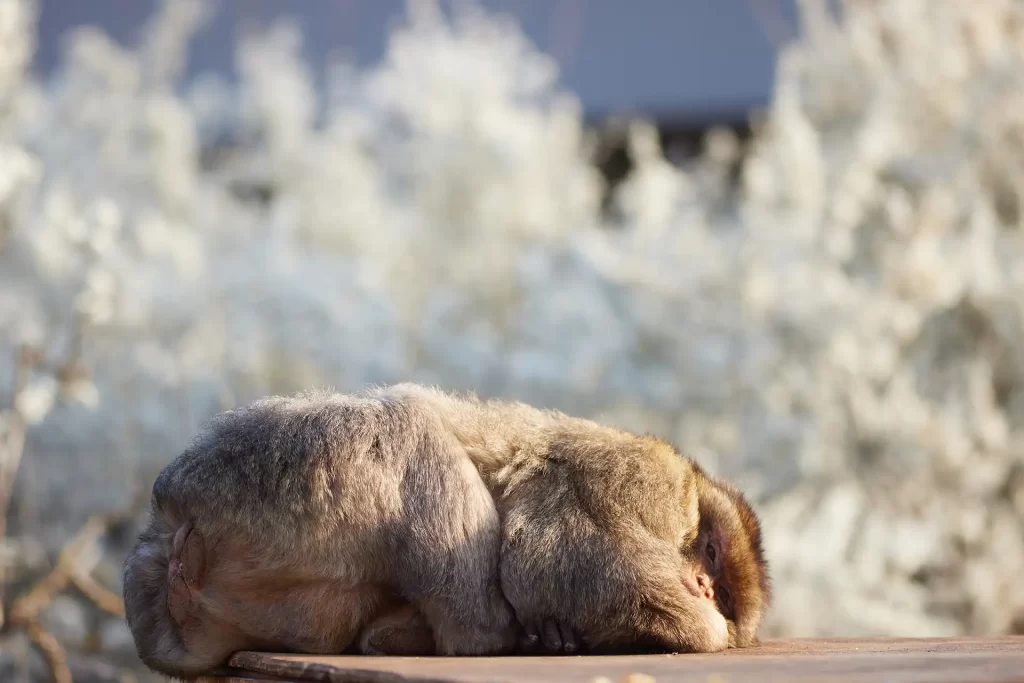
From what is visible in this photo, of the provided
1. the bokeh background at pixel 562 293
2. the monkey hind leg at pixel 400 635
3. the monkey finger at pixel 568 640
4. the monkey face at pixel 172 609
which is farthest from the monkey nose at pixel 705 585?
the bokeh background at pixel 562 293

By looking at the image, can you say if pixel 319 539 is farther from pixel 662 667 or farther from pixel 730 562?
pixel 730 562

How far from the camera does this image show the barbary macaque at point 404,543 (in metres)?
1.58

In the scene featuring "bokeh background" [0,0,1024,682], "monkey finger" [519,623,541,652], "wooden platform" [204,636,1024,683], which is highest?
"bokeh background" [0,0,1024,682]

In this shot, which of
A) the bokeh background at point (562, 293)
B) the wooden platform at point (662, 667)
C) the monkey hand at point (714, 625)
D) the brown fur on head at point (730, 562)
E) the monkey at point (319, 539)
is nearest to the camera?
the wooden platform at point (662, 667)

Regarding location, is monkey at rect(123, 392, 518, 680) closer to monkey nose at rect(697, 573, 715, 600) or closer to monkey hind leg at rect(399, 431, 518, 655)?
monkey hind leg at rect(399, 431, 518, 655)

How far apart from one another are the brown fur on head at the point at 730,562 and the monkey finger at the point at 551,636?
10.3 inches

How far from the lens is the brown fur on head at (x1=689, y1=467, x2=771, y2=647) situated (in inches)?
71.9

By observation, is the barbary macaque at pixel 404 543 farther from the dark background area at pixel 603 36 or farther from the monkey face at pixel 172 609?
the dark background area at pixel 603 36

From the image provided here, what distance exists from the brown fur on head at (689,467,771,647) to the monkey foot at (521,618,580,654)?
0.82 ft

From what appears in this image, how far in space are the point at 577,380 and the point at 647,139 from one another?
131 centimetres

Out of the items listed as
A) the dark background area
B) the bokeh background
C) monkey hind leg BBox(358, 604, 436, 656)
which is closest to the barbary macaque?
monkey hind leg BBox(358, 604, 436, 656)

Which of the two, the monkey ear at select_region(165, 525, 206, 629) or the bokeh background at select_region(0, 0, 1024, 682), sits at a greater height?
the bokeh background at select_region(0, 0, 1024, 682)

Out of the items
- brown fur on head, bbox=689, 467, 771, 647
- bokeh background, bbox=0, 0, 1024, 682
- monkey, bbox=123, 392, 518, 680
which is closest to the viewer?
monkey, bbox=123, 392, 518, 680

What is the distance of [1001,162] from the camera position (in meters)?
4.38
